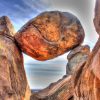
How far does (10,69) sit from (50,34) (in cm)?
146

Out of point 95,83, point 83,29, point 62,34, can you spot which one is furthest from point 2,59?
point 95,83

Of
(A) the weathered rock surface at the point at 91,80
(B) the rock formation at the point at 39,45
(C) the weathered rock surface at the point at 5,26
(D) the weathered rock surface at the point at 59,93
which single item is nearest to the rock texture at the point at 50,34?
(B) the rock formation at the point at 39,45

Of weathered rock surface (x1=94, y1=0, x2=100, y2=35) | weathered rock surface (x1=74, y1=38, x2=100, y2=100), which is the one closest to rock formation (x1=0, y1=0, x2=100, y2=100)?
weathered rock surface (x1=74, y1=38, x2=100, y2=100)

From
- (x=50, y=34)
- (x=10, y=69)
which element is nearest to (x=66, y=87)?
(x=50, y=34)

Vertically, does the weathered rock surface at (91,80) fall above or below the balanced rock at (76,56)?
below

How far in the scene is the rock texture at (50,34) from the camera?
6.80 metres

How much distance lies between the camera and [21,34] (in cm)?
694

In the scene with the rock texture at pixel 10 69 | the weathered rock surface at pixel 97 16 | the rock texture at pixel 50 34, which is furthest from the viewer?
the rock texture at pixel 50 34

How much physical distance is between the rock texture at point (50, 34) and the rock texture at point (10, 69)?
308mm

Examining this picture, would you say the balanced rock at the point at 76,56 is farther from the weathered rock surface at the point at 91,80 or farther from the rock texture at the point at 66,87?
the weathered rock surface at the point at 91,80

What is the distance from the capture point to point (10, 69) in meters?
6.28

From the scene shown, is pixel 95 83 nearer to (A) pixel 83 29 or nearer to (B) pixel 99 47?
(B) pixel 99 47

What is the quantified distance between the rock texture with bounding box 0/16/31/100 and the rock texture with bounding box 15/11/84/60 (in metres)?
0.31

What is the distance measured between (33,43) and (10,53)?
745 millimetres
